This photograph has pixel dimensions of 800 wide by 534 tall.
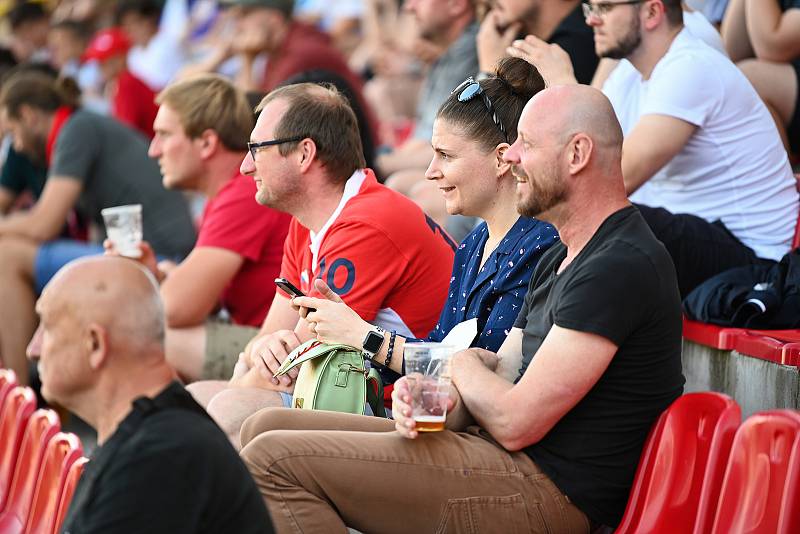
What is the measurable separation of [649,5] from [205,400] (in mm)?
2223

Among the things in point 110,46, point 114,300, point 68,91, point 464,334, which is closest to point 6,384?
point 464,334

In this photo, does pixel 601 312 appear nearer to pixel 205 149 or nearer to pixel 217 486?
pixel 217 486

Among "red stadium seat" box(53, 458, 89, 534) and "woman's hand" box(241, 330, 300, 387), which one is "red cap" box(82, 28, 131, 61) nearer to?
"woman's hand" box(241, 330, 300, 387)

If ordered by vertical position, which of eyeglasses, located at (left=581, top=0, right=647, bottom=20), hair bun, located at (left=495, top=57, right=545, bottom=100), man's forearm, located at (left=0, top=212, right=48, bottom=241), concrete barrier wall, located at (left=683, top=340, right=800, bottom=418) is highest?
eyeglasses, located at (left=581, top=0, right=647, bottom=20)

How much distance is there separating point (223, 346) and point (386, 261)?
58.9 inches

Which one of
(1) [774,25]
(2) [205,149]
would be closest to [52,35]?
(2) [205,149]

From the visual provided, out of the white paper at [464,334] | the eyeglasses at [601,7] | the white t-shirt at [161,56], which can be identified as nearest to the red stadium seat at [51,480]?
the white paper at [464,334]

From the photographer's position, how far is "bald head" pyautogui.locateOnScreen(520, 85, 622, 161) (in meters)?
3.09

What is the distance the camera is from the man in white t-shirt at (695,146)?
14.5 feet

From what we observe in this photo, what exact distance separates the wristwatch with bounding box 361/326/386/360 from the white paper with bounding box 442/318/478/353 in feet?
0.64

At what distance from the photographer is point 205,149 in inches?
215

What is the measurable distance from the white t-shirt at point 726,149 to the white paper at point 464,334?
4.77ft

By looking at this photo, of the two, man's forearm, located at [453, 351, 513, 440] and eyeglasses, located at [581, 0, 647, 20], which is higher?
eyeglasses, located at [581, 0, 647, 20]

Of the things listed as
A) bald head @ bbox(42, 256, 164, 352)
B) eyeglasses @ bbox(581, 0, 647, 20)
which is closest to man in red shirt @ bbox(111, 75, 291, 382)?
eyeglasses @ bbox(581, 0, 647, 20)
